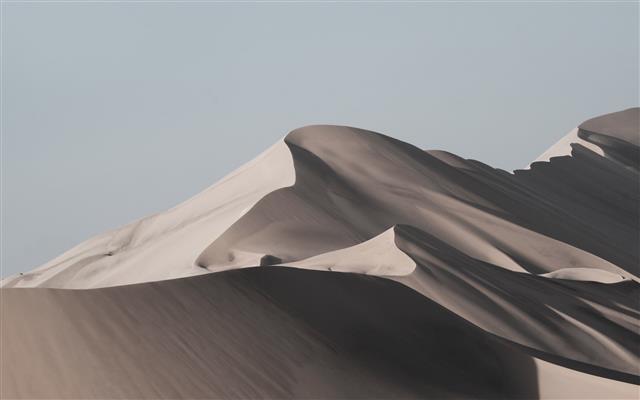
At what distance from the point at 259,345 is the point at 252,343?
8 cm

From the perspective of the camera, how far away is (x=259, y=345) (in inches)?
429

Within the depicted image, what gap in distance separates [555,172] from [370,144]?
1000 cm

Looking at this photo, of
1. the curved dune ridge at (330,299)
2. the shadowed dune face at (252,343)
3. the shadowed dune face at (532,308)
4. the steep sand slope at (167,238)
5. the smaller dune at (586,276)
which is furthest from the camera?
the steep sand slope at (167,238)

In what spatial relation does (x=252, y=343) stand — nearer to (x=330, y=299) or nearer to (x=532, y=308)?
(x=330, y=299)

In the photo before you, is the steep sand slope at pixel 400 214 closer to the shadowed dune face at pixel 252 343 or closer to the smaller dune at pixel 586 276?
the smaller dune at pixel 586 276

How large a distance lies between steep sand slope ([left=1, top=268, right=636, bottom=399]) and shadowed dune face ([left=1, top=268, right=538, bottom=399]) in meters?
0.01

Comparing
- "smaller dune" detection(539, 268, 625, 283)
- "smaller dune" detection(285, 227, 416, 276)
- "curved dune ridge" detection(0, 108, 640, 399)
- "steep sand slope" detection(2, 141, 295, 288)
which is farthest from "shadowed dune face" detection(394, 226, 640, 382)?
"steep sand slope" detection(2, 141, 295, 288)

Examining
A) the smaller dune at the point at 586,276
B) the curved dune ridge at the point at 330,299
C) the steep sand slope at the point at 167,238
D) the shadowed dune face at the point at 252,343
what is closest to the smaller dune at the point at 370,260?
the curved dune ridge at the point at 330,299

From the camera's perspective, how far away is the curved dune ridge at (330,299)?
32.7 ft

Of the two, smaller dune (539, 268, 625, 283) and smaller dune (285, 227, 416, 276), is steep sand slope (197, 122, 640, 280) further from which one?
smaller dune (539, 268, 625, 283)

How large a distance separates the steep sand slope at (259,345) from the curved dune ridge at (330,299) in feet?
0.06

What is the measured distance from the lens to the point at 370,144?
2300 cm

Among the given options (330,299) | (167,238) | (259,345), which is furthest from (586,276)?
(167,238)

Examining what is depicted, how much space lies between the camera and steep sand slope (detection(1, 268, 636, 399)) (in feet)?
31.4
